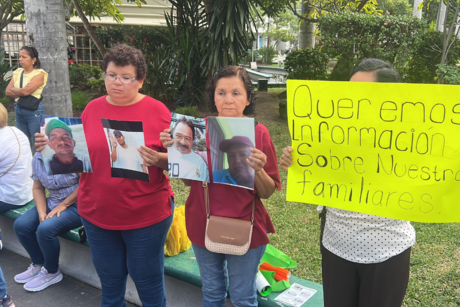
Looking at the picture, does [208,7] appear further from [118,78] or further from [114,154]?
[114,154]

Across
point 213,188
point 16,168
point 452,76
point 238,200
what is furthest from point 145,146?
point 452,76

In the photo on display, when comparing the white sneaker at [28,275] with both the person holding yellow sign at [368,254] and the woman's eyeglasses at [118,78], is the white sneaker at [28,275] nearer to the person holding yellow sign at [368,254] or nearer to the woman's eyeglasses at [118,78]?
the woman's eyeglasses at [118,78]

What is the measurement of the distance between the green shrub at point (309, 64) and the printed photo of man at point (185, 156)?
8754mm

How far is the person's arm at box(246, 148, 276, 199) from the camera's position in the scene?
1988mm

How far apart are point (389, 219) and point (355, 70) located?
709 millimetres

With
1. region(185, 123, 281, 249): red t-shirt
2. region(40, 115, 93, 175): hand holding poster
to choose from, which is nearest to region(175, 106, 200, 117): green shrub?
region(40, 115, 93, 175): hand holding poster

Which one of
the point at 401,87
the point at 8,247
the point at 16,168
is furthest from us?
the point at 8,247

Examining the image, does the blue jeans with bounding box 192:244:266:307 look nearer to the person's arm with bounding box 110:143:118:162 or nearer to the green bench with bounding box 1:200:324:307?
the green bench with bounding box 1:200:324:307

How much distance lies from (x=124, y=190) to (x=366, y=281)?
1387 millimetres

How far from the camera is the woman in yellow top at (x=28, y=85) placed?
5320mm

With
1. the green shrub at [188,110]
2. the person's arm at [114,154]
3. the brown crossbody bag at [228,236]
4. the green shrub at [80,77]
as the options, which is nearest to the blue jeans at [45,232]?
the person's arm at [114,154]

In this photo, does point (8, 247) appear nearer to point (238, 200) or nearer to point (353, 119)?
point (238, 200)

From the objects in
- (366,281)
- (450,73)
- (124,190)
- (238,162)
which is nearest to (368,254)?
(366,281)

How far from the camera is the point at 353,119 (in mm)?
1900
